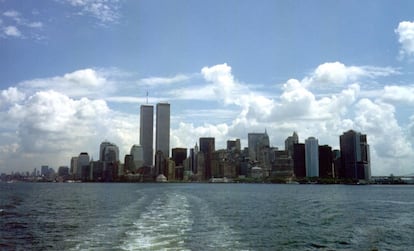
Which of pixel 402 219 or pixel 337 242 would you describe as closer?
pixel 337 242

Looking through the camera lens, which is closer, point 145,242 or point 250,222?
point 145,242

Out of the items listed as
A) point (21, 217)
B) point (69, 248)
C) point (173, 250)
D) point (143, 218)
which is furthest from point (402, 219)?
point (21, 217)

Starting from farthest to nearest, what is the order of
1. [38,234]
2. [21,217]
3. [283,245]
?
[21,217] < [38,234] < [283,245]

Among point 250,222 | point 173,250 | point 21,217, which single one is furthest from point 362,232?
point 21,217

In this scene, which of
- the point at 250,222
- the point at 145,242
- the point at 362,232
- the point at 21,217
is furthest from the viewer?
the point at 21,217

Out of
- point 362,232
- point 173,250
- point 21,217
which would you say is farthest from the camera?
point 21,217

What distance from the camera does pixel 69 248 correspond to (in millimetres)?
34000

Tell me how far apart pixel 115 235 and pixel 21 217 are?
79.4 feet

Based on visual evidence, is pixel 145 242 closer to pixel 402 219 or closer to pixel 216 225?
pixel 216 225

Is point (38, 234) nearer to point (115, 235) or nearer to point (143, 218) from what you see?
point (115, 235)

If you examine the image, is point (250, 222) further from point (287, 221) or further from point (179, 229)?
point (179, 229)

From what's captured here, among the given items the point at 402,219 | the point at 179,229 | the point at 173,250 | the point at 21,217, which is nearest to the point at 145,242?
the point at 173,250

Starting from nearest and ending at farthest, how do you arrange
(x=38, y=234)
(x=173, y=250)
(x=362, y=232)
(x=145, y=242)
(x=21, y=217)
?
(x=173, y=250), (x=145, y=242), (x=38, y=234), (x=362, y=232), (x=21, y=217)

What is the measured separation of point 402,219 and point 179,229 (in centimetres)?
3366
